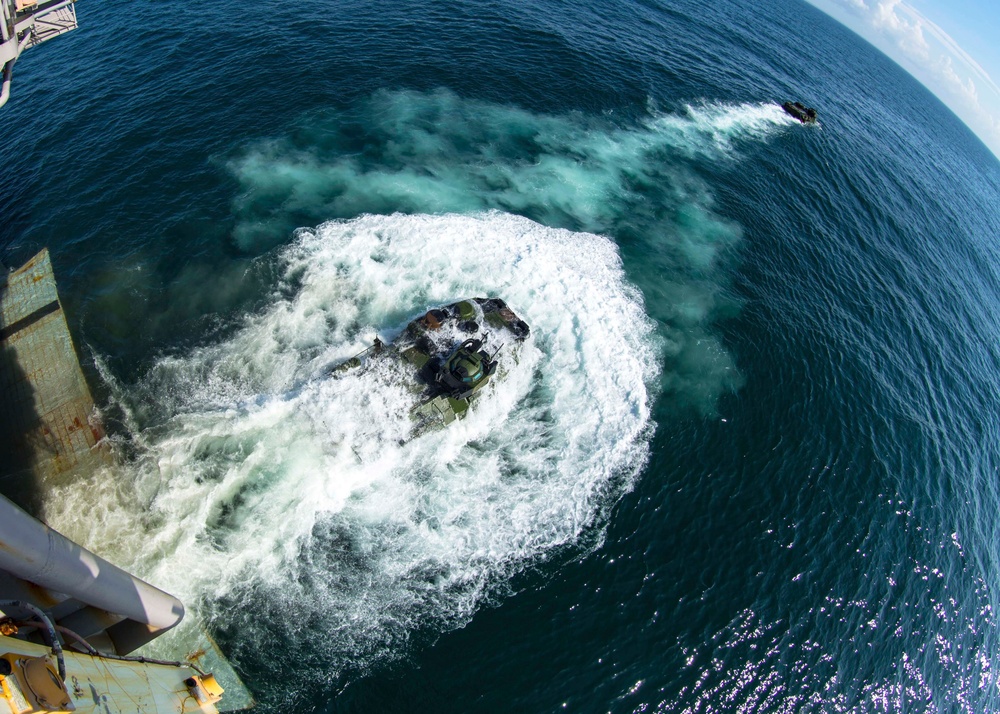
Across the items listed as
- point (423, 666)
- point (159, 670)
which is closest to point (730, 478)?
point (423, 666)

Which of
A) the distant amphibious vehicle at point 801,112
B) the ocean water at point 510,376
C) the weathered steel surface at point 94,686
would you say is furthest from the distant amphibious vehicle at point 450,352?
the distant amphibious vehicle at point 801,112

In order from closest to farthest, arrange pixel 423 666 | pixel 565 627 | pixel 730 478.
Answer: pixel 423 666 < pixel 565 627 < pixel 730 478

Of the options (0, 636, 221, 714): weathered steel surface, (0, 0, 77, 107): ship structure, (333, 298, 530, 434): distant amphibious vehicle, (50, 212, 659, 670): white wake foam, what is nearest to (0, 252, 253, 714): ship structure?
(0, 636, 221, 714): weathered steel surface

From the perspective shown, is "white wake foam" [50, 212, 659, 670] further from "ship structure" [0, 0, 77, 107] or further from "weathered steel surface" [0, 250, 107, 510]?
"ship structure" [0, 0, 77, 107]

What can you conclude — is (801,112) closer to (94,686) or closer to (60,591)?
(60,591)

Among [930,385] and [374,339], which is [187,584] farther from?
[930,385]

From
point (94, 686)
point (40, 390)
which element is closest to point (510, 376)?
point (94, 686)

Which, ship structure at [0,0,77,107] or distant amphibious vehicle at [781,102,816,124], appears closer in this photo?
ship structure at [0,0,77,107]
